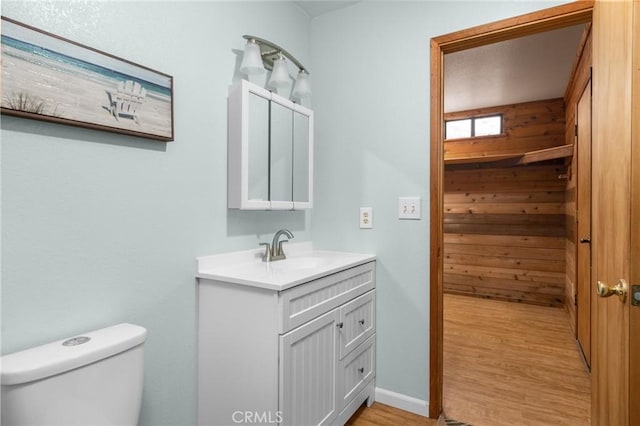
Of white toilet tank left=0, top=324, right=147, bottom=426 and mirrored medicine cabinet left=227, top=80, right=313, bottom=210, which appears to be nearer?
white toilet tank left=0, top=324, right=147, bottom=426

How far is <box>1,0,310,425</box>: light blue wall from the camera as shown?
Result: 39.4 inches

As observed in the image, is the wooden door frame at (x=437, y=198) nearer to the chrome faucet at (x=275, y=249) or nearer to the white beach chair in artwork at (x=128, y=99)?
the chrome faucet at (x=275, y=249)

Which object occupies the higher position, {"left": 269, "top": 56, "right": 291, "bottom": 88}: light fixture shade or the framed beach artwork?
{"left": 269, "top": 56, "right": 291, "bottom": 88}: light fixture shade

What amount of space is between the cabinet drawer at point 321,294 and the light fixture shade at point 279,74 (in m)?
1.06

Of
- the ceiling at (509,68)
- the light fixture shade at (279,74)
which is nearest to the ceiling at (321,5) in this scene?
the ceiling at (509,68)

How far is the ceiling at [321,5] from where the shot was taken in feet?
6.77

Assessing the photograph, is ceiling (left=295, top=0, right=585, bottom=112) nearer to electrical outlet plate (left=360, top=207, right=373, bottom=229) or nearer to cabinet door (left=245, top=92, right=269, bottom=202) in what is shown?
cabinet door (left=245, top=92, right=269, bottom=202)

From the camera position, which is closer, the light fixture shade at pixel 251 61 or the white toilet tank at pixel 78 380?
the white toilet tank at pixel 78 380

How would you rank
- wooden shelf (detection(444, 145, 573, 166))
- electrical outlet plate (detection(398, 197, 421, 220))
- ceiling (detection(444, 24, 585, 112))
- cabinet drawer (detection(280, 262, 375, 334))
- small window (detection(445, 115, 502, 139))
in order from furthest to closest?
small window (detection(445, 115, 502, 139)) < wooden shelf (detection(444, 145, 573, 166)) < ceiling (detection(444, 24, 585, 112)) < electrical outlet plate (detection(398, 197, 421, 220)) < cabinet drawer (detection(280, 262, 375, 334))

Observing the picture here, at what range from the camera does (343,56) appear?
2.11 metres

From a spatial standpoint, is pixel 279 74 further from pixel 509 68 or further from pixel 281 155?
pixel 509 68

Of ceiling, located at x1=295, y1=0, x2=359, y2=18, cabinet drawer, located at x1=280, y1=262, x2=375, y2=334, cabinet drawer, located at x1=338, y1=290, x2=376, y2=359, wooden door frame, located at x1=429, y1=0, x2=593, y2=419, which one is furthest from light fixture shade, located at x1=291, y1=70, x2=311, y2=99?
cabinet drawer, located at x1=338, y1=290, x2=376, y2=359

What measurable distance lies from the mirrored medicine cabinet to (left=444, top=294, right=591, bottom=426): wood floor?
151 centimetres

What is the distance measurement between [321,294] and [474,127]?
397 centimetres
